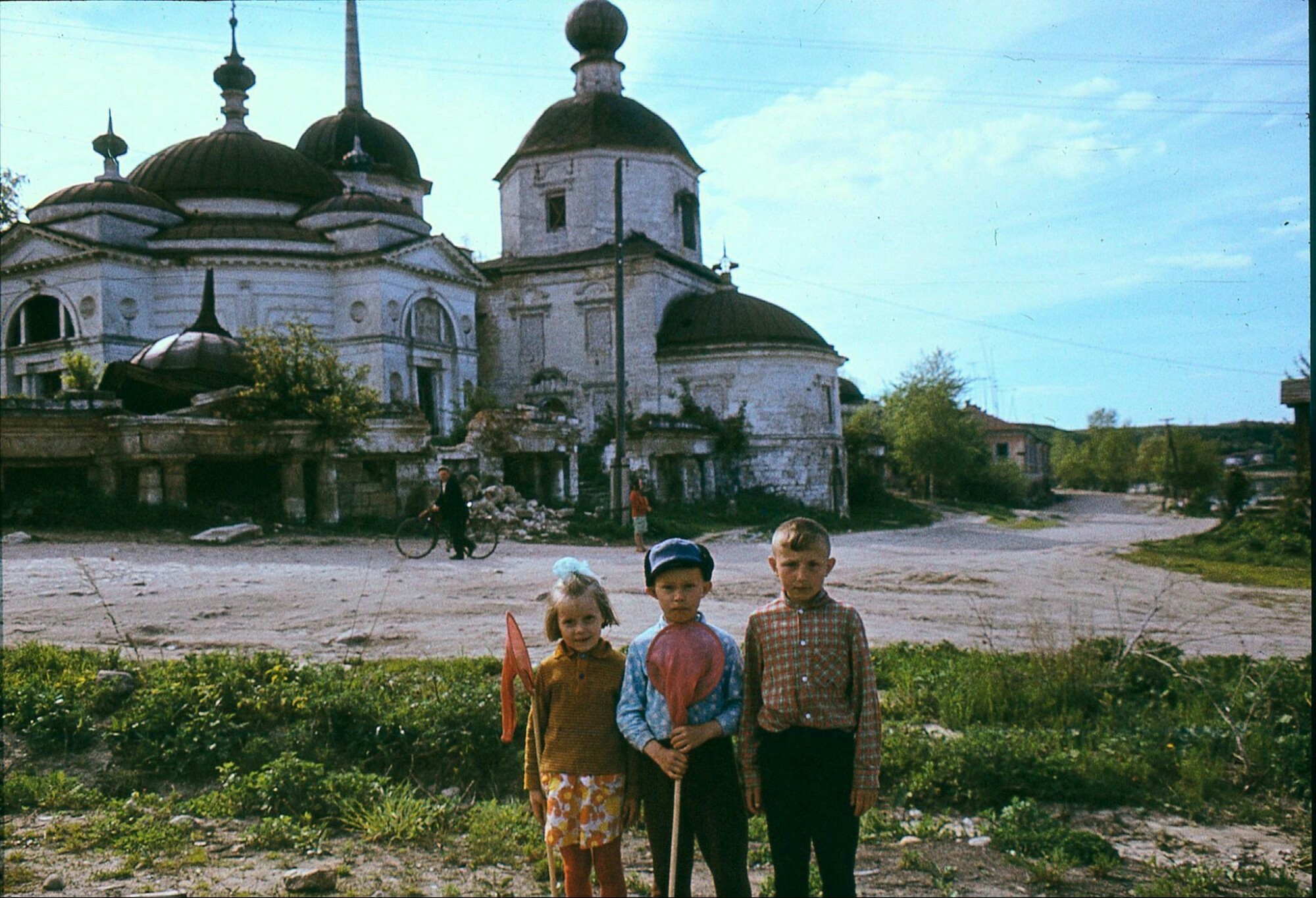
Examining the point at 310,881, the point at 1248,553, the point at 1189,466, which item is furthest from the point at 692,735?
the point at 1189,466

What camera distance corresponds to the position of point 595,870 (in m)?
3.48

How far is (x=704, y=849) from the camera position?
11.5 feet

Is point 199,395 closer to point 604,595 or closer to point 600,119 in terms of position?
point 604,595

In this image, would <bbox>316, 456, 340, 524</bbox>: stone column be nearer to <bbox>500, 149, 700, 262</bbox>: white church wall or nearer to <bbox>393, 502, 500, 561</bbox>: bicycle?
<bbox>393, 502, 500, 561</bbox>: bicycle

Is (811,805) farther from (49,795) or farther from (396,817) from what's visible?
(49,795)

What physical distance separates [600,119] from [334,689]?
28323mm

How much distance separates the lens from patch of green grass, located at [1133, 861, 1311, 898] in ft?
13.0

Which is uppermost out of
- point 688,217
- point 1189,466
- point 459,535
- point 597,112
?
point 597,112

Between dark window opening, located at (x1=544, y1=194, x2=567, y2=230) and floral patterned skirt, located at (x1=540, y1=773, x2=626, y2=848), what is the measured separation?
30.0 meters

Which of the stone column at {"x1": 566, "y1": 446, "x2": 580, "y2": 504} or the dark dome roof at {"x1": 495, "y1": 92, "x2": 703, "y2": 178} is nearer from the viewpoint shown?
the stone column at {"x1": 566, "y1": 446, "x2": 580, "y2": 504}

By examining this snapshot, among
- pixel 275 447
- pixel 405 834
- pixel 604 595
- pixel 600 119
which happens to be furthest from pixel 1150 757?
pixel 600 119

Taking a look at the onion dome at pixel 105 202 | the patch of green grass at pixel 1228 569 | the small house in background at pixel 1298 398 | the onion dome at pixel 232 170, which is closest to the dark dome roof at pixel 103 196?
the onion dome at pixel 105 202

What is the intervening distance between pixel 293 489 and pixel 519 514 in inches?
179

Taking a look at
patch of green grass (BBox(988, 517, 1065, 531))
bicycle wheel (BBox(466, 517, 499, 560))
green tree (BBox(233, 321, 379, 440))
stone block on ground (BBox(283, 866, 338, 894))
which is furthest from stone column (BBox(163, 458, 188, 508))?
patch of green grass (BBox(988, 517, 1065, 531))
